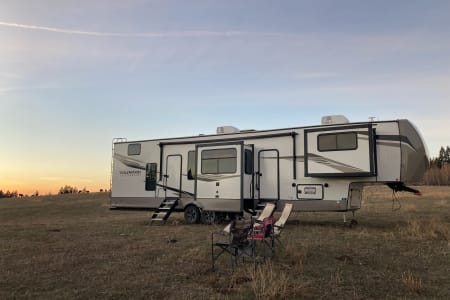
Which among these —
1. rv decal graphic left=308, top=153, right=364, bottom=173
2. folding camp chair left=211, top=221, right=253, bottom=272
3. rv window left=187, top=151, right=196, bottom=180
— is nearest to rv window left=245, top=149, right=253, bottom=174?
rv decal graphic left=308, top=153, right=364, bottom=173

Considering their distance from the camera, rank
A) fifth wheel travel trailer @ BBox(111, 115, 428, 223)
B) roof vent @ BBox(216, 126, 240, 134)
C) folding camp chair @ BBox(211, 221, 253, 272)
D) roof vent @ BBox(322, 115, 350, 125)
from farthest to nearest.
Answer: roof vent @ BBox(216, 126, 240, 134)
roof vent @ BBox(322, 115, 350, 125)
fifth wheel travel trailer @ BBox(111, 115, 428, 223)
folding camp chair @ BBox(211, 221, 253, 272)

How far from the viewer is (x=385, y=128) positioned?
12.1 meters

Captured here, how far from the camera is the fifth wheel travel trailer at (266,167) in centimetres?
1209

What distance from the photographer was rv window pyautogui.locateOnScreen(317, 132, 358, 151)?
12.4 meters

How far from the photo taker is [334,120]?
42.7 ft

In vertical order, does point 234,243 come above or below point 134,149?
below

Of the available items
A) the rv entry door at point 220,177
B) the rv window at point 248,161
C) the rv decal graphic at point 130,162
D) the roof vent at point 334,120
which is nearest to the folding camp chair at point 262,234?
the rv entry door at point 220,177

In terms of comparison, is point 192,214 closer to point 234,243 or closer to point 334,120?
point 334,120

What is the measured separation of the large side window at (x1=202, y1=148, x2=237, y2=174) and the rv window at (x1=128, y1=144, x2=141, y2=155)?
11.3 feet

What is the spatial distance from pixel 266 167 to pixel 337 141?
8.67 feet

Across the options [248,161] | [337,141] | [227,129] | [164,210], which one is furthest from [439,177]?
[164,210]

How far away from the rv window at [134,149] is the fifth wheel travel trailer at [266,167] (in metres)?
0.03

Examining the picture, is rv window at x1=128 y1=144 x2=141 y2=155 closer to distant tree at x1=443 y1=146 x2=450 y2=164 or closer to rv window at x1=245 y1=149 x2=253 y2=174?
rv window at x1=245 y1=149 x2=253 y2=174

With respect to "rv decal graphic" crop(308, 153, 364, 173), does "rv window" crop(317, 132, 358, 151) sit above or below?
above
